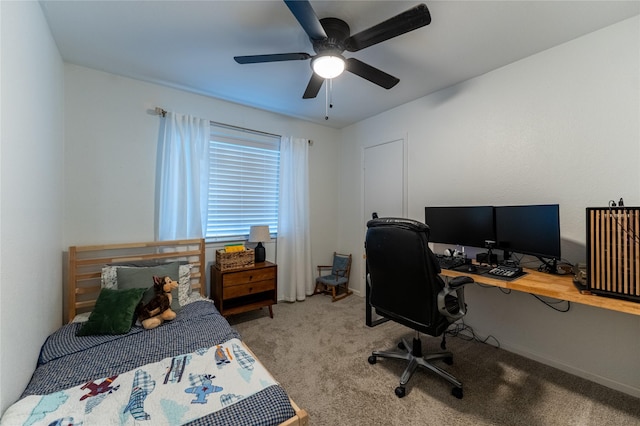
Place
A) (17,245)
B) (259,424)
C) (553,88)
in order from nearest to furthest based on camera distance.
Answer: (259,424), (17,245), (553,88)

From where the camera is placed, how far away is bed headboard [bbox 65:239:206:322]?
2.21 m

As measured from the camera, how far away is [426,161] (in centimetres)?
303

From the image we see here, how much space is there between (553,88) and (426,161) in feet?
3.96

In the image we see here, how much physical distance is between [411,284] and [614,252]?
1117 millimetres

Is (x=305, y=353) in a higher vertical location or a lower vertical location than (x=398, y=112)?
lower

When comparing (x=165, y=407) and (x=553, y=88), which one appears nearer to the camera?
(x=165, y=407)

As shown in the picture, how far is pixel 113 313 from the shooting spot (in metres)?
1.87

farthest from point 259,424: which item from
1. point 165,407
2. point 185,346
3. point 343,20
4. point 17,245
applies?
point 343,20

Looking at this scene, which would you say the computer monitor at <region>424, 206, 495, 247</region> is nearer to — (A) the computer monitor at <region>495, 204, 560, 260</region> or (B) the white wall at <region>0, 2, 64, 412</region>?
(A) the computer monitor at <region>495, 204, 560, 260</region>

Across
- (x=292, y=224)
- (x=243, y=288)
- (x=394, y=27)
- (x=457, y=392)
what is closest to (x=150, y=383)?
(x=243, y=288)

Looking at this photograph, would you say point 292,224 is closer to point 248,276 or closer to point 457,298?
point 248,276

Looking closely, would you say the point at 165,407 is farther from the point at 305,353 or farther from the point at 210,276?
the point at 210,276

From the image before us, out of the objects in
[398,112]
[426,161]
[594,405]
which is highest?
[398,112]

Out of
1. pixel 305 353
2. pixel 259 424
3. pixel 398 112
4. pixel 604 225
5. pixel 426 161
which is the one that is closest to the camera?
pixel 259 424
